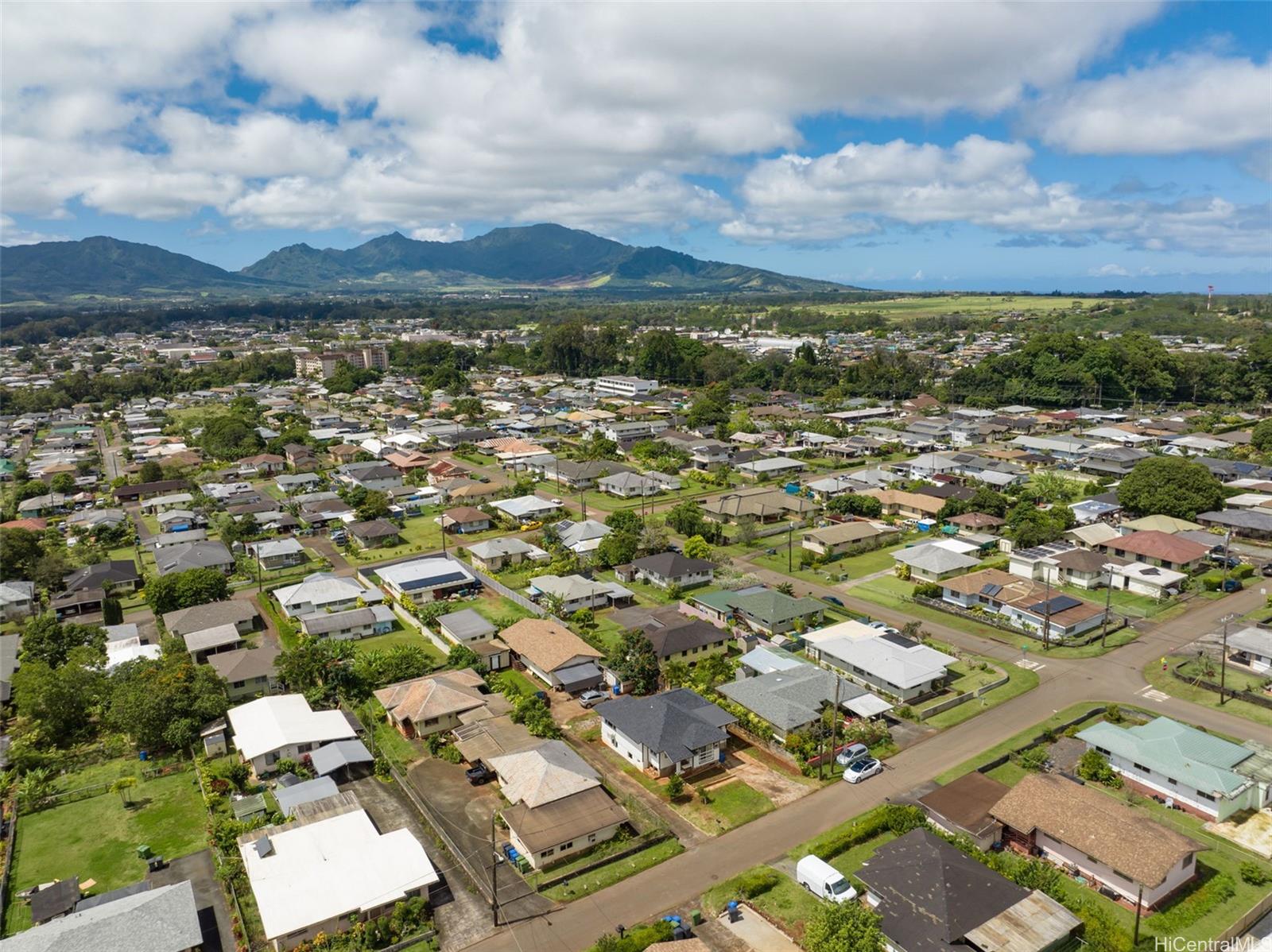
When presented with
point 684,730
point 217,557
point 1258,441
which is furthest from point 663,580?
point 1258,441

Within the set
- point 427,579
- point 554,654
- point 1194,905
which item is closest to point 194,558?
point 427,579

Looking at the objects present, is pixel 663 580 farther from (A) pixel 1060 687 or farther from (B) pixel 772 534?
(A) pixel 1060 687

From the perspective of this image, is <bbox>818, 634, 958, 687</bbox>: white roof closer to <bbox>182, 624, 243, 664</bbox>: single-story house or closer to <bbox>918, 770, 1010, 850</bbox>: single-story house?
<bbox>918, 770, 1010, 850</bbox>: single-story house

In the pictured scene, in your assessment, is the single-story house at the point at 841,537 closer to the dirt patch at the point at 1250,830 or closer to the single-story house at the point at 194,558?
the dirt patch at the point at 1250,830

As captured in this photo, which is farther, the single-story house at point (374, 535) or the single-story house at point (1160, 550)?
the single-story house at point (374, 535)

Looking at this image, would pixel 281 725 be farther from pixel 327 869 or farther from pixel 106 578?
pixel 106 578

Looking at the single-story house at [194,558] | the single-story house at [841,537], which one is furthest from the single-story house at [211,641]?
the single-story house at [841,537]

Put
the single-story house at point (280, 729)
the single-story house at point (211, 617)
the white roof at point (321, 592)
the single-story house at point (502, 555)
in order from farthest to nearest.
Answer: the single-story house at point (502, 555) < the white roof at point (321, 592) < the single-story house at point (211, 617) < the single-story house at point (280, 729)
